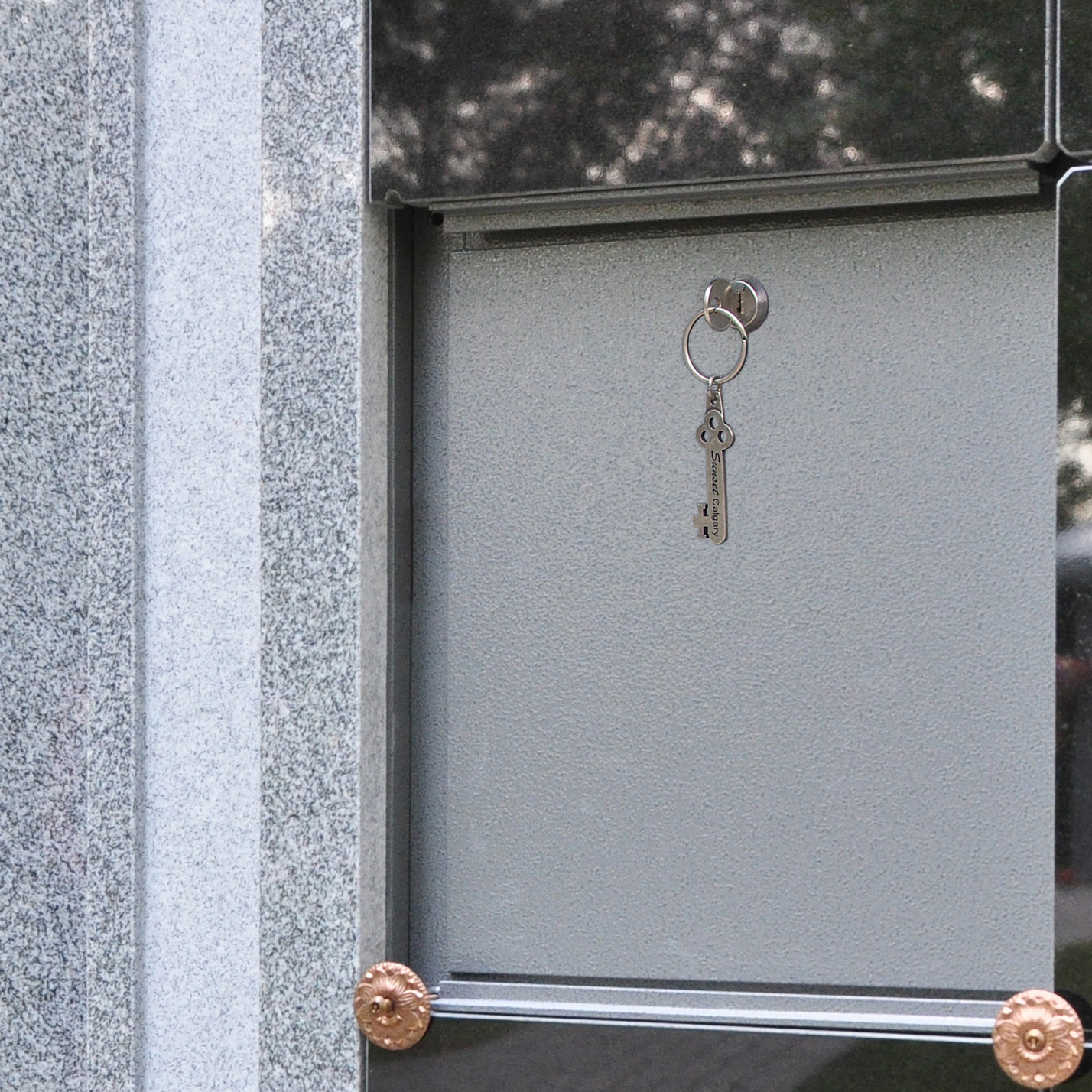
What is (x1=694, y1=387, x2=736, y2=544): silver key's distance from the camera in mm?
3457

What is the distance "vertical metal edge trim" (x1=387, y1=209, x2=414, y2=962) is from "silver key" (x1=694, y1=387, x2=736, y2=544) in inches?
30.1

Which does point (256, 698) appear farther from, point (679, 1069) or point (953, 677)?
point (953, 677)

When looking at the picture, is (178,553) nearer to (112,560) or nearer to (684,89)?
(112,560)

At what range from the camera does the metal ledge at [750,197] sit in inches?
126

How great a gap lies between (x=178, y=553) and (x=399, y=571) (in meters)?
0.58

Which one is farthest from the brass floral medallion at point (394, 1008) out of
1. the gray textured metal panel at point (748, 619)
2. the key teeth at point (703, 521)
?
the key teeth at point (703, 521)

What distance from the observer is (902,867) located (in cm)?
333

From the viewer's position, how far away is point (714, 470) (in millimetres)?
3461

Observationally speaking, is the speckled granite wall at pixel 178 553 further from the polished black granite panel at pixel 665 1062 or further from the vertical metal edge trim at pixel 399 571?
the polished black granite panel at pixel 665 1062

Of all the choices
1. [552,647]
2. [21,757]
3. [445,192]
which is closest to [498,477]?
[552,647]

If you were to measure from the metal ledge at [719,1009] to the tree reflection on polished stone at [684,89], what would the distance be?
1934 mm

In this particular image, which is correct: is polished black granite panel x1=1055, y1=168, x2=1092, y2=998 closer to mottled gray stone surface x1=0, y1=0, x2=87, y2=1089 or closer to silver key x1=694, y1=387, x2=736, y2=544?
silver key x1=694, y1=387, x2=736, y2=544

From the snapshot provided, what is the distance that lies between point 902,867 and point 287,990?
1.55 metres

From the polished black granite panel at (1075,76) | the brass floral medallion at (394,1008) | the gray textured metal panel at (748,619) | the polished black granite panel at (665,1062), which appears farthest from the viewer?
the brass floral medallion at (394,1008)
